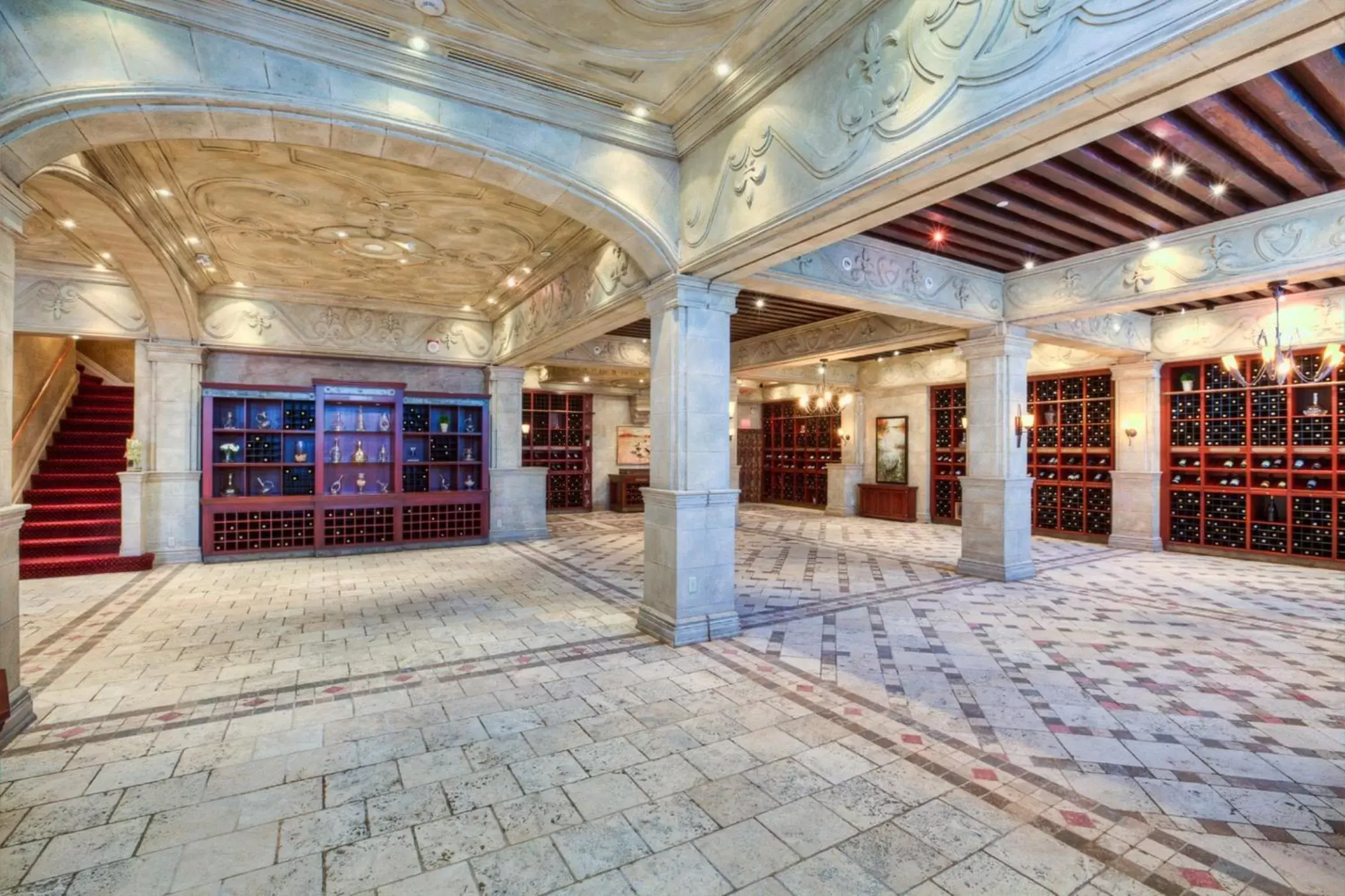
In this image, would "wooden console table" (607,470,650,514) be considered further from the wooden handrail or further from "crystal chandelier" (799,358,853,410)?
the wooden handrail

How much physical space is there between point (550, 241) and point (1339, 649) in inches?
304

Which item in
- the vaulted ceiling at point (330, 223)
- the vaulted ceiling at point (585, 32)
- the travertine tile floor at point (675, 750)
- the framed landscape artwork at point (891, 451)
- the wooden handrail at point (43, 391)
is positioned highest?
the vaulted ceiling at point (585, 32)

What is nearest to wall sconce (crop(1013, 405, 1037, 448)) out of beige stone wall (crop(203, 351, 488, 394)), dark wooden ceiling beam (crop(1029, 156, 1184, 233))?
dark wooden ceiling beam (crop(1029, 156, 1184, 233))

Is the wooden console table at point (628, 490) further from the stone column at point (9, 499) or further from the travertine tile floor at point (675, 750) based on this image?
the stone column at point (9, 499)

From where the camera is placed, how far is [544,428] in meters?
13.6

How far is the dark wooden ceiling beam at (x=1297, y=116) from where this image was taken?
3217mm

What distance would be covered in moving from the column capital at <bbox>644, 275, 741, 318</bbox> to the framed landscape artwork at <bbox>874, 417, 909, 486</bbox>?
29.5ft

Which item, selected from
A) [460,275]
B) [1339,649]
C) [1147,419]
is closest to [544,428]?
[460,275]

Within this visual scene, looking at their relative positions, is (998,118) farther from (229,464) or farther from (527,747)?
(229,464)

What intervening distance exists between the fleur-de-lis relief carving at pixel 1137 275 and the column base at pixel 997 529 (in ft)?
7.71

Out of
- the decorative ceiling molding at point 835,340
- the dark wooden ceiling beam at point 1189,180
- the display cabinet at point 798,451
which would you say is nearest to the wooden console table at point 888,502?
the display cabinet at point 798,451

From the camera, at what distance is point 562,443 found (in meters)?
13.7

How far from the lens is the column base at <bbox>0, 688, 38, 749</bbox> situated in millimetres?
3100

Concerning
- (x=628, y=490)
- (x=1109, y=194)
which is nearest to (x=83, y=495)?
(x=628, y=490)
